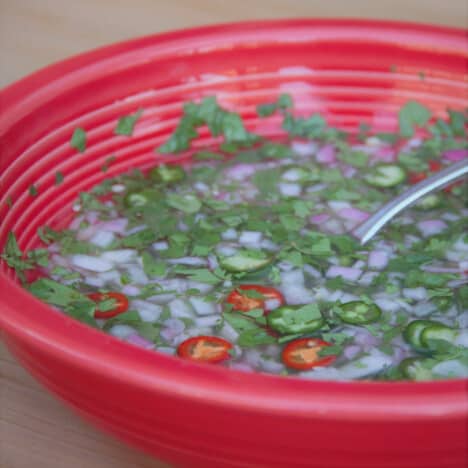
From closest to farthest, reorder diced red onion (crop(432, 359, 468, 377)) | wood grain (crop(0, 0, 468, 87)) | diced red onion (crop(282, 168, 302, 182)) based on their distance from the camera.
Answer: diced red onion (crop(432, 359, 468, 377)) < diced red onion (crop(282, 168, 302, 182)) < wood grain (crop(0, 0, 468, 87))

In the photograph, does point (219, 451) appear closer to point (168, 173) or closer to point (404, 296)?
Result: point (404, 296)

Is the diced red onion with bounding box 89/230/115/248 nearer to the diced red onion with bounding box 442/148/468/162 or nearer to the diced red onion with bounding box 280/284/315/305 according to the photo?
the diced red onion with bounding box 280/284/315/305

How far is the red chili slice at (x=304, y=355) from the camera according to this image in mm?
720

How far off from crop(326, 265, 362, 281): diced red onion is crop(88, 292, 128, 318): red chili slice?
0.64 feet

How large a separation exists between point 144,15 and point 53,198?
0.70m

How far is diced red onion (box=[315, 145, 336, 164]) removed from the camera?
3.58ft

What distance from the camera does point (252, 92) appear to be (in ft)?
3.71

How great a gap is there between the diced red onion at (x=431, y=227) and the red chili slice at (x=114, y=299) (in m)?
0.33

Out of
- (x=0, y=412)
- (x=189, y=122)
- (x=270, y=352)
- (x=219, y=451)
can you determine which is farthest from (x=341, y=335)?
(x=189, y=122)

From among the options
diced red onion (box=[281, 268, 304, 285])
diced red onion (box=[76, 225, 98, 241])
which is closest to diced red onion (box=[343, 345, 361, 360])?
diced red onion (box=[281, 268, 304, 285])

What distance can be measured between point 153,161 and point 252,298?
344 mm

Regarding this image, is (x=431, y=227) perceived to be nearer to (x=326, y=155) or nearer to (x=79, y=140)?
(x=326, y=155)

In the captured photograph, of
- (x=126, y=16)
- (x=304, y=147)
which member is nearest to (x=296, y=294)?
(x=304, y=147)

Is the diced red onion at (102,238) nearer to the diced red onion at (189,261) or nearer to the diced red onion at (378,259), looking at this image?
the diced red onion at (189,261)
